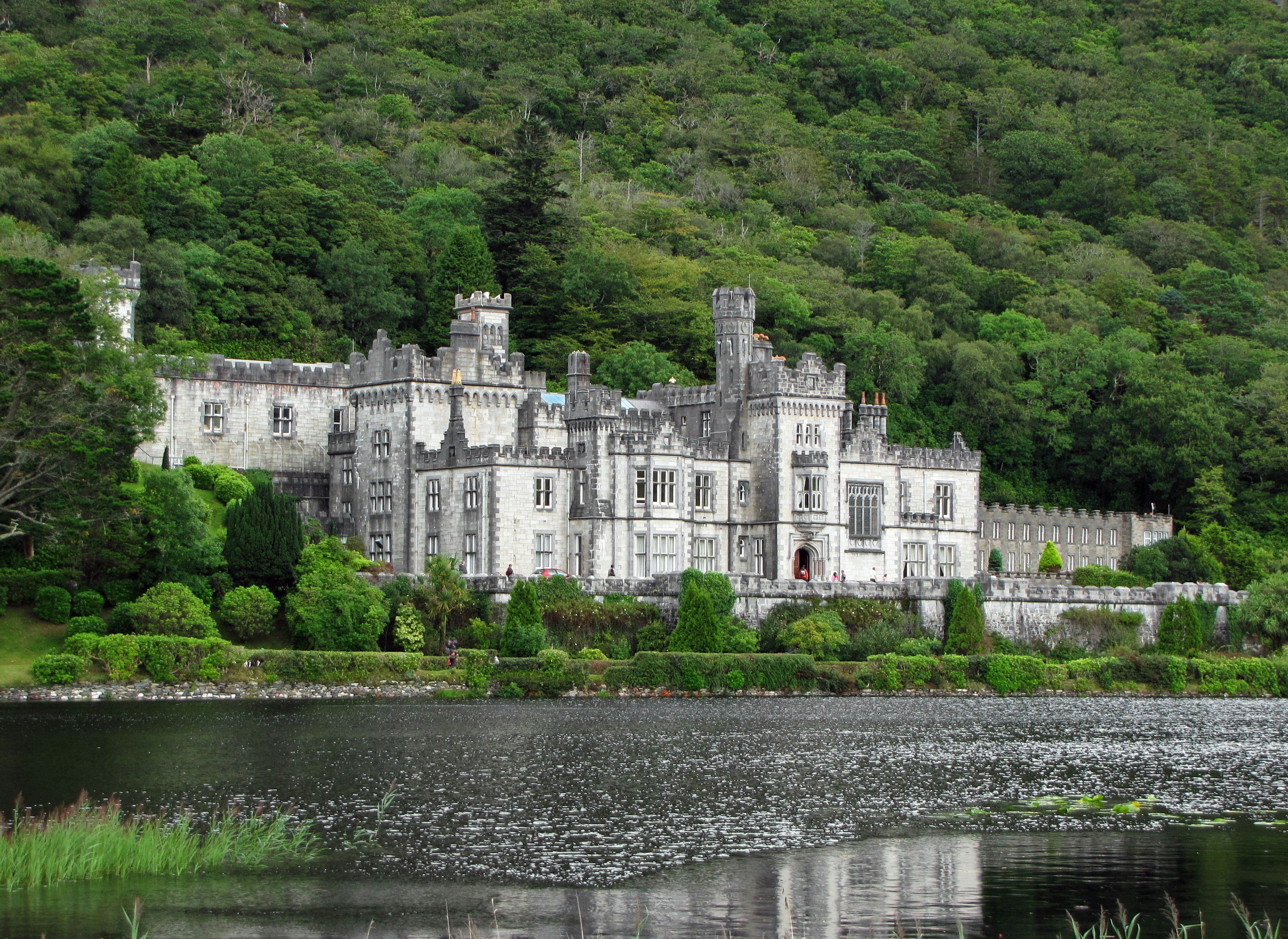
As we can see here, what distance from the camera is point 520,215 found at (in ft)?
370

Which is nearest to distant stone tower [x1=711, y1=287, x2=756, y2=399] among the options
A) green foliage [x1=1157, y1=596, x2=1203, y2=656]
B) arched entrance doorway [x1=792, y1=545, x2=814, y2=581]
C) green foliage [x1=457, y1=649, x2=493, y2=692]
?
arched entrance doorway [x1=792, y1=545, x2=814, y2=581]

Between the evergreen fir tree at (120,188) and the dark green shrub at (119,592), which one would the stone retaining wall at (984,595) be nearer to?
the dark green shrub at (119,592)

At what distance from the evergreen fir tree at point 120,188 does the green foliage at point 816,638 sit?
4664 cm

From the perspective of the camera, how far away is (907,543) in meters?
90.9

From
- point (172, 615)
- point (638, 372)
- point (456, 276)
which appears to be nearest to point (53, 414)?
point (172, 615)

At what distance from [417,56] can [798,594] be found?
300 feet

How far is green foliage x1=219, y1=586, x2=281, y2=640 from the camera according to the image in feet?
226

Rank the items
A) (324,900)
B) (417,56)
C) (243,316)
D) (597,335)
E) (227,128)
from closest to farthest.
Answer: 1. (324,900)
2. (243,316)
3. (597,335)
4. (227,128)
5. (417,56)

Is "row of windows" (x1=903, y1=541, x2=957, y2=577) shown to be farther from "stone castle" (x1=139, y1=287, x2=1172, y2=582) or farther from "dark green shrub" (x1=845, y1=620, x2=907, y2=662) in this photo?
"dark green shrub" (x1=845, y1=620, x2=907, y2=662)

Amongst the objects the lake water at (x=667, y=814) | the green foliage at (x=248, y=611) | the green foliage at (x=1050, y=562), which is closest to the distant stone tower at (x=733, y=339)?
the green foliage at (x=1050, y=562)

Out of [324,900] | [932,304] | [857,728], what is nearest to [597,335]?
[932,304]

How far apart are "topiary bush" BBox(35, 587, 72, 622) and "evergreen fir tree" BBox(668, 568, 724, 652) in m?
22.2

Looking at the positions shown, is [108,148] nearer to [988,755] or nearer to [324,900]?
[988,755]

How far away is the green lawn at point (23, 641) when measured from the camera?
63969 mm
